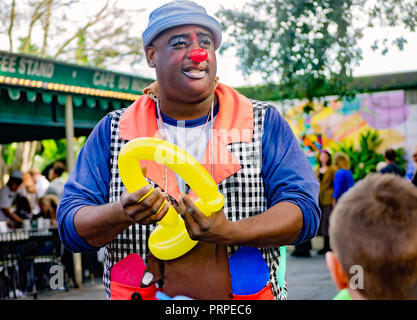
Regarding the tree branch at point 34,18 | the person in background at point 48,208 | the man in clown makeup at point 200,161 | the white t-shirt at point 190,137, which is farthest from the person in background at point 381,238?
the tree branch at point 34,18

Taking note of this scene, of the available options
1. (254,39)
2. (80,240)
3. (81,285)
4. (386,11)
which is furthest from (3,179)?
(80,240)

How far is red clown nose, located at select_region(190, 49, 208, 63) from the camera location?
148cm

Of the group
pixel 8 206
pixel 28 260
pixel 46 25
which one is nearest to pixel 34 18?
pixel 46 25

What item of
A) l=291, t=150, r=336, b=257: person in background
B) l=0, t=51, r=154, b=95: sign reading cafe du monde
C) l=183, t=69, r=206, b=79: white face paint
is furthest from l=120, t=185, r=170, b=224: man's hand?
l=291, t=150, r=336, b=257: person in background

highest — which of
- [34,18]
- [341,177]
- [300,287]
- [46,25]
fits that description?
[34,18]

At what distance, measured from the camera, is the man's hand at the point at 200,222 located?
124cm

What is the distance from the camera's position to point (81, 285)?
683 cm

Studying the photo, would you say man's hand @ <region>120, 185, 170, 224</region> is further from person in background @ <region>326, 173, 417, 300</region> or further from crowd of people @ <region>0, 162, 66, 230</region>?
crowd of people @ <region>0, 162, 66, 230</region>

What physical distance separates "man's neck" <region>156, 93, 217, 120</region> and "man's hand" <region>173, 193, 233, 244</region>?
14.5 inches

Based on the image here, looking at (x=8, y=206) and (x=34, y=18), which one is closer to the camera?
(x=8, y=206)

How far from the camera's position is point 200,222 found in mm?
1252

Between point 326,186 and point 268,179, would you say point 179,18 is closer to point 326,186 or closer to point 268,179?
point 268,179

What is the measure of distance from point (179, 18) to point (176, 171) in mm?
425
